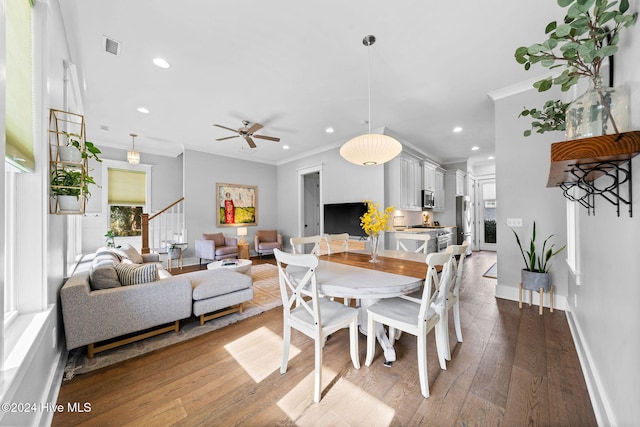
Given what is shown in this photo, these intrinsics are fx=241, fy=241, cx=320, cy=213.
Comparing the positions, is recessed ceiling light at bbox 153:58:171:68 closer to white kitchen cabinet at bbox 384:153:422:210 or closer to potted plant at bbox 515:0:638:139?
potted plant at bbox 515:0:638:139

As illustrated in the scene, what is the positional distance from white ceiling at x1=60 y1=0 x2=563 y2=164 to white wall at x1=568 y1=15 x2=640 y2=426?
143cm

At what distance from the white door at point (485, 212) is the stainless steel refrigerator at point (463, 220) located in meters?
0.91

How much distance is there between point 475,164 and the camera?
785 cm

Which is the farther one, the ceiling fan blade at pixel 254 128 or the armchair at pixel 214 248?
the armchair at pixel 214 248

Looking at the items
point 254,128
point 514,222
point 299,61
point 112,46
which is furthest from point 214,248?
point 514,222

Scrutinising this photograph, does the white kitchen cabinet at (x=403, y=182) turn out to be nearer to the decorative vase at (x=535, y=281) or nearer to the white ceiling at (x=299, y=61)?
the white ceiling at (x=299, y=61)

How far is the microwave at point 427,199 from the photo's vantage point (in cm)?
593

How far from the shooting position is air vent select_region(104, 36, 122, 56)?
230 cm

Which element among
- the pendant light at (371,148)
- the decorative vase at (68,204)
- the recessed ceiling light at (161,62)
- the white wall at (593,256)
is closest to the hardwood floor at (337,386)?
the white wall at (593,256)

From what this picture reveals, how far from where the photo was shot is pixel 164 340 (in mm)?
2293

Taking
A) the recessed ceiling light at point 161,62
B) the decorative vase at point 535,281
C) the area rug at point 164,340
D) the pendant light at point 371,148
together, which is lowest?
the area rug at point 164,340

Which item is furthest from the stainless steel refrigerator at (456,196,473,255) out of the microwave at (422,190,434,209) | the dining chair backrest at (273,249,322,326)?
the dining chair backrest at (273,249,322,326)

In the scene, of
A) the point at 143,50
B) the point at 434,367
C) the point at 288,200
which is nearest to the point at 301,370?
the point at 434,367

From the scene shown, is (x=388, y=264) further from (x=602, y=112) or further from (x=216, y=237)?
(x=216, y=237)
